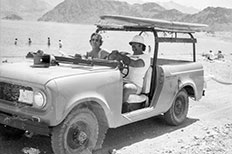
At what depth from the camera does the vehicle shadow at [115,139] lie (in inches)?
197

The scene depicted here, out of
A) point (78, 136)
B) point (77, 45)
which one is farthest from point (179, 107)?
point (77, 45)

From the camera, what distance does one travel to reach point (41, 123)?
163 inches

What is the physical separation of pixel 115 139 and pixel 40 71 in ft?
6.35

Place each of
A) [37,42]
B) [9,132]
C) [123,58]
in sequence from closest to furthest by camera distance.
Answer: [9,132] < [123,58] < [37,42]

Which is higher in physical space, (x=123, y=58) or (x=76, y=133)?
(x=123, y=58)

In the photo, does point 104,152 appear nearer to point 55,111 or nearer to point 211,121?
point 55,111

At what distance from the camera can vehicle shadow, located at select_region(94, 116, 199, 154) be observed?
5.58m

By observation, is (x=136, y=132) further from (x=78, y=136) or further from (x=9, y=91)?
(x=9, y=91)

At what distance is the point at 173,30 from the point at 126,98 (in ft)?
5.55

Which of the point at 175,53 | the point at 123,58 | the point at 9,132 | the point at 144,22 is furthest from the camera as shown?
the point at 175,53

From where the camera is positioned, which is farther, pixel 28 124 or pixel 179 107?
pixel 179 107

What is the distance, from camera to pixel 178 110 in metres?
7.02

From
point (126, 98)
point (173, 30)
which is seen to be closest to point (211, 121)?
point (173, 30)

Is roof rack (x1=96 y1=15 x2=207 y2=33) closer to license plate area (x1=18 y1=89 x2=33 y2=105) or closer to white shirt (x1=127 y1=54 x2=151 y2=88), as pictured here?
white shirt (x1=127 y1=54 x2=151 y2=88)
